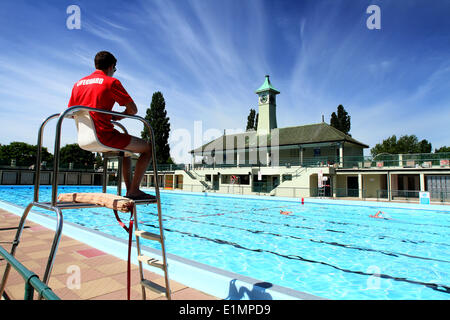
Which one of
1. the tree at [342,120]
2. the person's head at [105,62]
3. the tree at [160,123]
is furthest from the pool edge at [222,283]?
the tree at [342,120]

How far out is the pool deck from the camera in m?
3.64

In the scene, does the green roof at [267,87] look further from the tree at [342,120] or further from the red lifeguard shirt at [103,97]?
the red lifeguard shirt at [103,97]

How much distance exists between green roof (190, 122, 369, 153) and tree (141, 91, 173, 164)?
790cm

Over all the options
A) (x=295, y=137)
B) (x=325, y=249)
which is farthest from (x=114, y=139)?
(x=295, y=137)

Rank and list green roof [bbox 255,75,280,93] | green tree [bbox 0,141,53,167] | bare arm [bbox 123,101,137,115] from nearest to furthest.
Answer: bare arm [bbox 123,101,137,115]
green roof [bbox 255,75,280,93]
green tree [bbox 0,141,53,167]

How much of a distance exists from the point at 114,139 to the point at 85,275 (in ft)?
10.3

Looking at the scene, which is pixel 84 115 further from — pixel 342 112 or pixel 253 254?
pixel 342 112

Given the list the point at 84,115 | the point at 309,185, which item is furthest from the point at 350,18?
the point at 309,185

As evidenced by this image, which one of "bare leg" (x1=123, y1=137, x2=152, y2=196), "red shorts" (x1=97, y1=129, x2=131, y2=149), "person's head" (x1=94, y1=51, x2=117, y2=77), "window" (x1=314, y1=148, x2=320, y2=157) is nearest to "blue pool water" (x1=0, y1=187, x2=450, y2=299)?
"bare leg" (x1=123, y1=137, x2=152, y2=196)

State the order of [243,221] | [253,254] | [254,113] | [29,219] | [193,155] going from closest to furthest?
[253,254], [29,219], [243,221], [193,155], [254,113]

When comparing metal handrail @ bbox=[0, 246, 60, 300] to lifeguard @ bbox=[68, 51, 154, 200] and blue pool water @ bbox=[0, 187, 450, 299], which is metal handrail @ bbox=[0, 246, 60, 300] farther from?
blue pool water @ bbox=[0, 187, 450, 299]

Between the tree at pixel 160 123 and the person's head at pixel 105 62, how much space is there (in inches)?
1843
